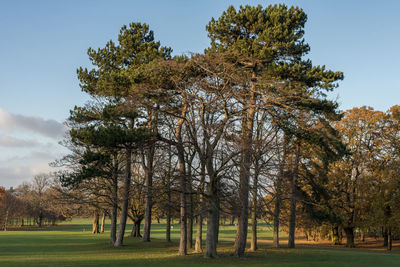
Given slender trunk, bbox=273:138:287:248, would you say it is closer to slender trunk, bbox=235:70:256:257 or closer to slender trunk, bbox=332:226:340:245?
slender trunk, bbox=235:70:256:257

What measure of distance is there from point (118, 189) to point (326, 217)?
18.7 meters

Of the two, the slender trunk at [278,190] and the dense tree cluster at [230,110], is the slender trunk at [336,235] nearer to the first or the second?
the slender trunk at [278,190]

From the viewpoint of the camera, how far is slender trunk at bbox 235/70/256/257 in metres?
20.5

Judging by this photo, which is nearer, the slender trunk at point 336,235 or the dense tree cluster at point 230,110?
the dense tree cluster at point 230,110

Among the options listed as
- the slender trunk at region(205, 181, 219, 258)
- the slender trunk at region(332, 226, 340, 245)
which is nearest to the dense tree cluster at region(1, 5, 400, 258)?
the slender trunk at region(205, 181, 219, 258)

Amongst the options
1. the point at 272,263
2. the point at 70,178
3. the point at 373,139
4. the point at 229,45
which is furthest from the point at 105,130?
the point at 373,139

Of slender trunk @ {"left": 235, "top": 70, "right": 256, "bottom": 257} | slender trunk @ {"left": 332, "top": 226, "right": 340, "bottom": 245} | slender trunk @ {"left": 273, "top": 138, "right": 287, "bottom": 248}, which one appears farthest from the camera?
slender trunk @ {"left": 332, "top": 226, "right": 340, "bottom": 245}

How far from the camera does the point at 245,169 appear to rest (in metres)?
19.6

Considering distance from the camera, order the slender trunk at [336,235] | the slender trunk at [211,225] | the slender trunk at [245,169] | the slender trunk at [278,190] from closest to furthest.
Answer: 1. the slender trunk at [245,169]
2. the slender trunk at [278,190]
3. the slender trunk at [211,225]
4. the slender trunk at [336,235]

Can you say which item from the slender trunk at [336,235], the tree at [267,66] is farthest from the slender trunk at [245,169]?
the slender trunk at [336,235]

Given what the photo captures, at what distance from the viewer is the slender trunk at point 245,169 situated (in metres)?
20.5

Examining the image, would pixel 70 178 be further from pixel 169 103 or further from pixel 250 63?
pixel 250 63

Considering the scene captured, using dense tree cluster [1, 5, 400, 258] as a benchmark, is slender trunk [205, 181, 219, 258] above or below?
below

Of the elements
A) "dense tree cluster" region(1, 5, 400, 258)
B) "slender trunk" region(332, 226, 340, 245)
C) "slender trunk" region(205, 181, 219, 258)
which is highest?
"dense tree cluster" region(1, 5, 400, 258)
